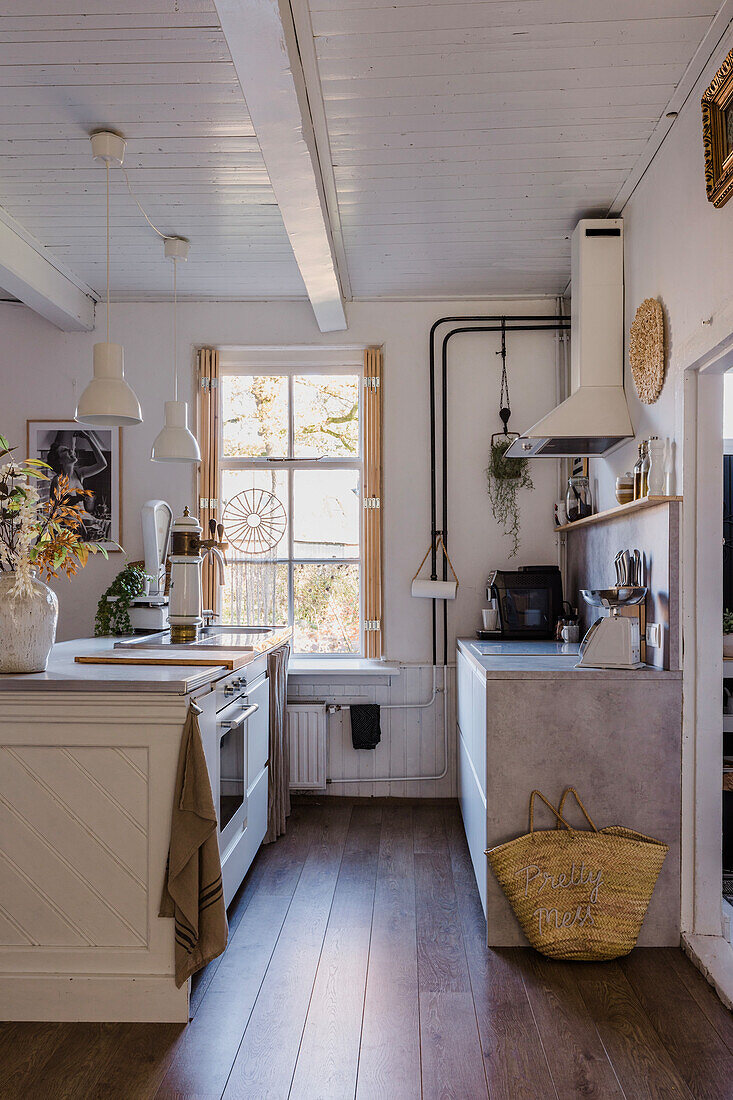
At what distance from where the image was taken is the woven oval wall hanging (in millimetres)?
2947

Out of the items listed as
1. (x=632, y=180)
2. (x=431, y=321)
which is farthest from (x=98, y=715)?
(x=431, y=321)

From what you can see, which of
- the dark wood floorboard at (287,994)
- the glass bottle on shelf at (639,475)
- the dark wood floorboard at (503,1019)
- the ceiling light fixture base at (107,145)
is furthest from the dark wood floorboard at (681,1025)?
the ceiling light fixture base at (107,145)

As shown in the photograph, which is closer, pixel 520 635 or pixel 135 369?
pixel 520 635

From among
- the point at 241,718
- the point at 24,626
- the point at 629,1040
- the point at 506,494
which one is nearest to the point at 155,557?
the point at 241,718

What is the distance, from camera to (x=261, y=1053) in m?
2.13

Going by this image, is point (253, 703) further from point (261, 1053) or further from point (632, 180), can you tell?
point (632, 180)

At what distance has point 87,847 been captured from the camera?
2.29 m

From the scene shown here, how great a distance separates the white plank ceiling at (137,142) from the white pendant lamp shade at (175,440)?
83 centimetres

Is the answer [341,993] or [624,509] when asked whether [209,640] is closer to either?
[341,993]

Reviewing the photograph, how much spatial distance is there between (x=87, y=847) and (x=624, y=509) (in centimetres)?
212

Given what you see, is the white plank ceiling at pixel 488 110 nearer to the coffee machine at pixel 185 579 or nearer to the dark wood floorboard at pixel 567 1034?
the coffee machine at pixel 185 579

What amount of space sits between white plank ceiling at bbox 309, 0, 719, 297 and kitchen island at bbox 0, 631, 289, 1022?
189 centimetres

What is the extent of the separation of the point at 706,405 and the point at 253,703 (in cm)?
197

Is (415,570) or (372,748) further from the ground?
(415,570)
